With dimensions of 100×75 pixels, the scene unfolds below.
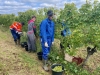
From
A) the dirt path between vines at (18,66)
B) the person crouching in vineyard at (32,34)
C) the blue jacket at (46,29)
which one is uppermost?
the blue jacket at (46,29)

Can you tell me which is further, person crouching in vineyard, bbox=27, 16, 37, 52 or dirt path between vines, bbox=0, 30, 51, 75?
person crouching in vineyard, bbox=27, 16, 37, 52

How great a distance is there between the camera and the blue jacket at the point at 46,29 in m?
6.31

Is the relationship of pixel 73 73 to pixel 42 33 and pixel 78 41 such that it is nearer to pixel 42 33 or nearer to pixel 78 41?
pixel 78 41

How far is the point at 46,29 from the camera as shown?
6.51m

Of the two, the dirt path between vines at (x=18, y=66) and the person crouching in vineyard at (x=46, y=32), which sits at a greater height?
the person crouching in vineyard at (x=46, y=32)

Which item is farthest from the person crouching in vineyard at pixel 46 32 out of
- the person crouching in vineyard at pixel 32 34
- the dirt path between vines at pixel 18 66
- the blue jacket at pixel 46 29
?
the person crouching in vineyard at pixel 32 34

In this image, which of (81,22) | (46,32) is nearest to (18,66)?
(46,32)

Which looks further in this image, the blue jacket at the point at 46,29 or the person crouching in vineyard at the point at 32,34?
the person crouching in vineyard at the point at 32,34

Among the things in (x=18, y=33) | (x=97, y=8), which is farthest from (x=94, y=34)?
(x=18, y=33)

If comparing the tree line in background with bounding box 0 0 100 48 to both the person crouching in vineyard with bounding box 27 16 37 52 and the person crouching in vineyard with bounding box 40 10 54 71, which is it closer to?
the person crouching in vineyard with bounding box 40 10 54 71

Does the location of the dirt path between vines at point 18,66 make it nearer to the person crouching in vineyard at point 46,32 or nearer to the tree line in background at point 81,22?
the person crouching in vineyard at point 46,32

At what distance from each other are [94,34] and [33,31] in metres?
3.66

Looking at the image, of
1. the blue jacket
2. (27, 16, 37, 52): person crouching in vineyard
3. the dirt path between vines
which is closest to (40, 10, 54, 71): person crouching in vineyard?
the blue jacket

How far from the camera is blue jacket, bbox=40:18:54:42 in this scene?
20.7 feet
